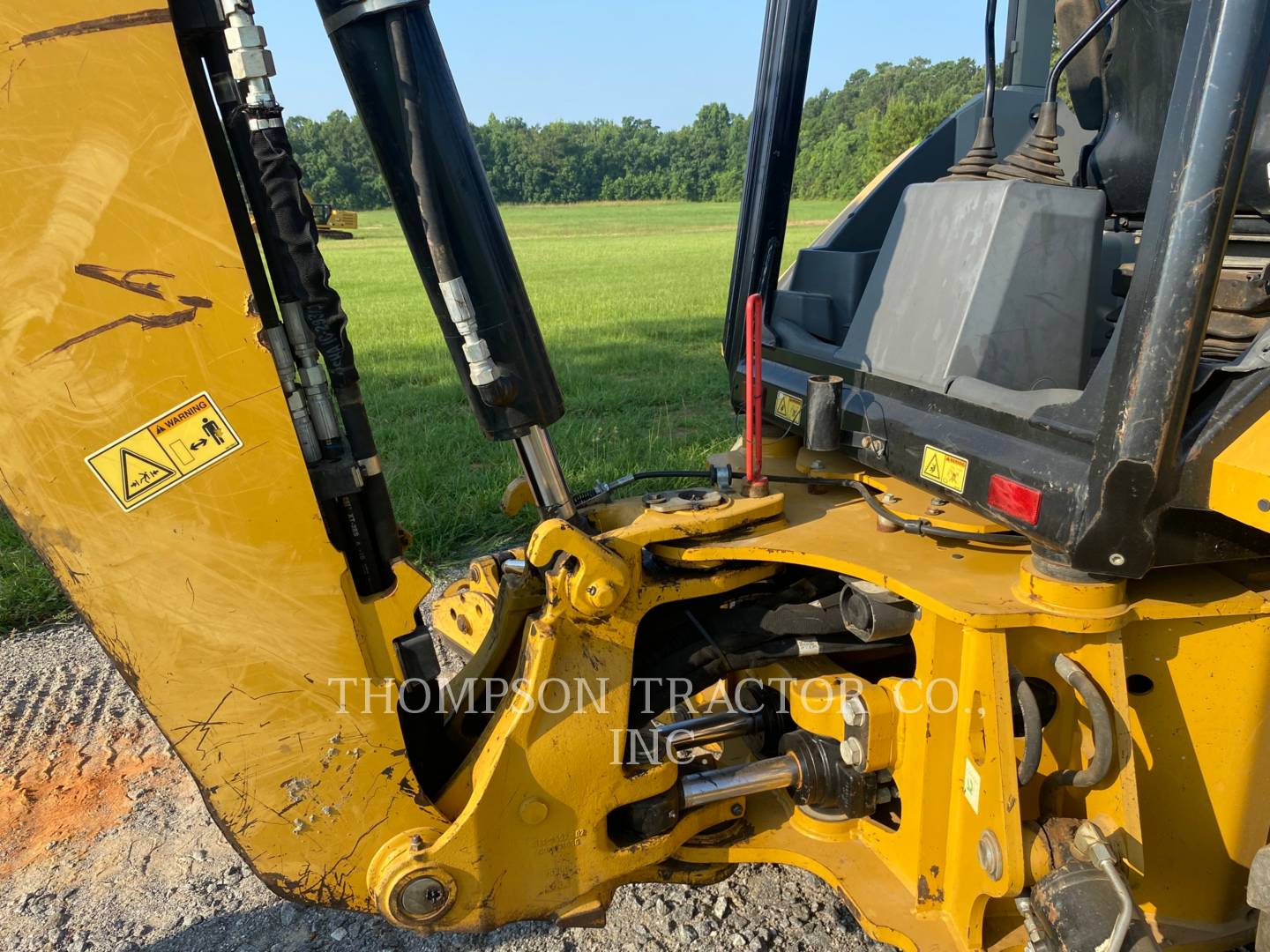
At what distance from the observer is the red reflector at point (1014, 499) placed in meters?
1.54

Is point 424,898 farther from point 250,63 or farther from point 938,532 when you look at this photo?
point 250,63

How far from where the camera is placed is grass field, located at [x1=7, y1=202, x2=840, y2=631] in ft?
15.5

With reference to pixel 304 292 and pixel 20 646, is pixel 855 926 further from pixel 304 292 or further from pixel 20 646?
pixel 20 646

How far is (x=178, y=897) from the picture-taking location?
2414 millimetres

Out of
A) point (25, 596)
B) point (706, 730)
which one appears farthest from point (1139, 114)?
point (25, 596)

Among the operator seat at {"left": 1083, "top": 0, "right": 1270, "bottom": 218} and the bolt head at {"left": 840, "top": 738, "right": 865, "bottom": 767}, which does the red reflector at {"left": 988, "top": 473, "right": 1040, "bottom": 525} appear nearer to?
the bolt head at {"left": 840, "top": 738, "right": 865, "bottom": 767}

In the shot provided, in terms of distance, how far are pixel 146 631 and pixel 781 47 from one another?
6.46 ft

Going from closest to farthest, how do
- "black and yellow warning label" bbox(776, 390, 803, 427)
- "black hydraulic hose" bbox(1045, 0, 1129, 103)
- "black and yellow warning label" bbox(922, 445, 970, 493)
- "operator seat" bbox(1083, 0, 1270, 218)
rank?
1. "black hydraulic hose" bbox(1045, 0, 1129, 103)
2. "black and yellow warning label" bbox(922, 445, 970, 493)
3. "operator seat" bbox(1083, 0, 1270, 218)
4. "black and yellow warning label" bbox(776, 390, 803, 427)

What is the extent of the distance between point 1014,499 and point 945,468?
0.59 ft

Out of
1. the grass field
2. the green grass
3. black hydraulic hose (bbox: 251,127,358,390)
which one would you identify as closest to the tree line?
the grass field

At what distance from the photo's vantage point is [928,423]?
5.89 feet

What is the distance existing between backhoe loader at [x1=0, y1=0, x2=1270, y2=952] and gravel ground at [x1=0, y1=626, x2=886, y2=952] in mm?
333

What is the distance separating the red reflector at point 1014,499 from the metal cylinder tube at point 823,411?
0.35m

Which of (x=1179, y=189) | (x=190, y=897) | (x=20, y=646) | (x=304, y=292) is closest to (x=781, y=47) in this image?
(x=1179, y=189)
